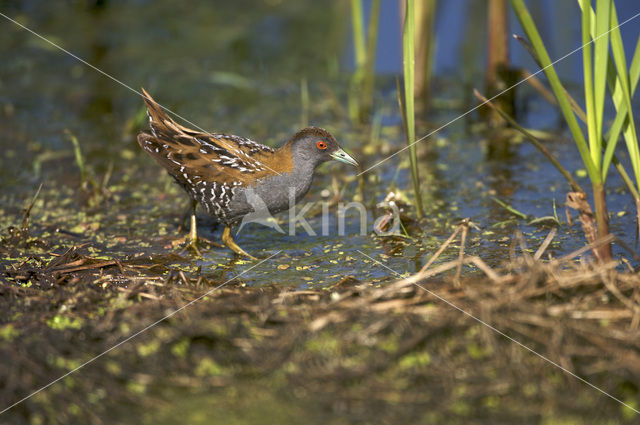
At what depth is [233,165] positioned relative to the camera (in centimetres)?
500

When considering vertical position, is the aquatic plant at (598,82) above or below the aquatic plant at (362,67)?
below

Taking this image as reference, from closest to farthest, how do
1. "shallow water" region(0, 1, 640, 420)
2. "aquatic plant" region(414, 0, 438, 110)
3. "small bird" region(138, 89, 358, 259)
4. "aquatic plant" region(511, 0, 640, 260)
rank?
"aquatic plant" region(511, 0, 640, 260) → "small bird" region(138, 89, 358, 259) → "shallow water" region(0, 1, 640, 420) → "aquatic plant" region(414, 0, 438, 110)

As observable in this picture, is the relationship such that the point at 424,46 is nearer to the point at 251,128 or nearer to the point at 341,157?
the point at 251,128

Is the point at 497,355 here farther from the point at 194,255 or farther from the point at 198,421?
the point at 194,255

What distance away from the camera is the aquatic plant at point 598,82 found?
140 inches

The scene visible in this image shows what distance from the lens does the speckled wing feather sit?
4.99m

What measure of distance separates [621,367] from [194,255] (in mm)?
2974

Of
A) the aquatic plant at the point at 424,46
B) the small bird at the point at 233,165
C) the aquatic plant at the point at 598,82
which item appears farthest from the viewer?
the aquatic plant at the point at 424,46

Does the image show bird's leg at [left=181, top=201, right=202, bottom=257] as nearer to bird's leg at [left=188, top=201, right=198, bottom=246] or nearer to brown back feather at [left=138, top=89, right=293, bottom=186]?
bird's leg at [left=188, top=201, right=198, bottom=246]

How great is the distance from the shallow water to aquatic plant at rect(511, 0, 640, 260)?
3.45 ft

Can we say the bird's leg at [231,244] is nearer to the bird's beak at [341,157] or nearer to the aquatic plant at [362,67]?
the bird's beak at [341,157]

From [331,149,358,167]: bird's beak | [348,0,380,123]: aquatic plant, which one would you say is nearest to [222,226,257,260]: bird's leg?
[331,149,358,167]: bird's beak

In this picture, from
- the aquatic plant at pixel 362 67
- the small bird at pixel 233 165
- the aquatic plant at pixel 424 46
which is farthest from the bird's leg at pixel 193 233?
the aquatic plant at pixel 424 46

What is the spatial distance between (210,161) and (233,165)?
16 centimetres
